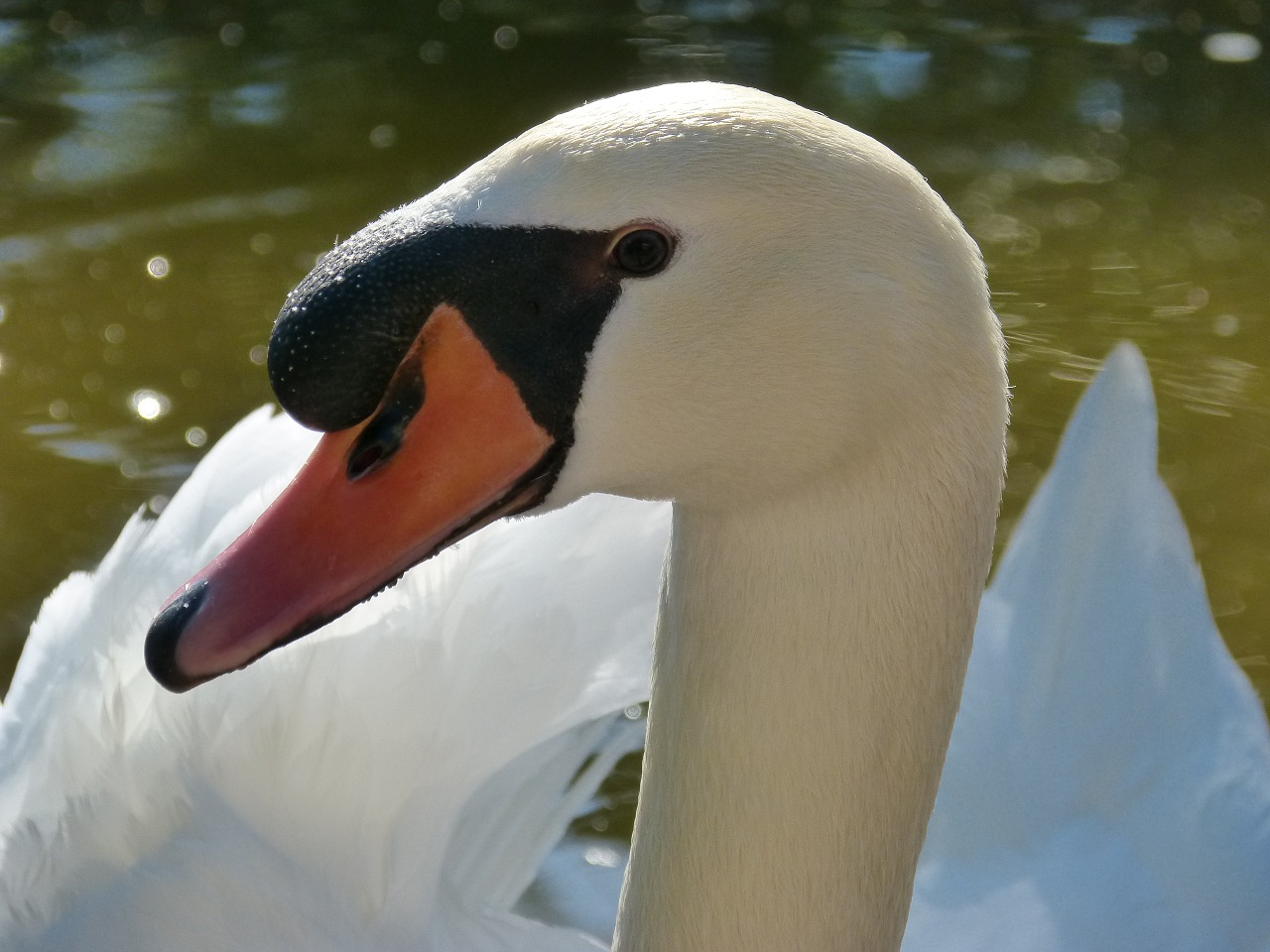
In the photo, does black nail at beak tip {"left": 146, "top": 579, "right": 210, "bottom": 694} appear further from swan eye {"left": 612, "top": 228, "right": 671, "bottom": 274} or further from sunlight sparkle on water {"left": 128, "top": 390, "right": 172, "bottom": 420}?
sunlight sparkle on water {"left": 128, "top": 390, "right": 172, "bottom": 420}

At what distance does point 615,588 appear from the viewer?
2039 mm

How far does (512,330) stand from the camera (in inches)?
44.4

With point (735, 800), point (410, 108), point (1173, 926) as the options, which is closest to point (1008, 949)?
point (1173, 926)

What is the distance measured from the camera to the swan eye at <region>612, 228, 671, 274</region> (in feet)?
3.59

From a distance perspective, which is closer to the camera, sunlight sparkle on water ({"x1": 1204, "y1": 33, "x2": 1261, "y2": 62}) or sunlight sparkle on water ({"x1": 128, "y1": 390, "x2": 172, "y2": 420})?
sunlight sparkle on water ({"x1": 128, "y1": 390, "x2": 172, "y2": 420})

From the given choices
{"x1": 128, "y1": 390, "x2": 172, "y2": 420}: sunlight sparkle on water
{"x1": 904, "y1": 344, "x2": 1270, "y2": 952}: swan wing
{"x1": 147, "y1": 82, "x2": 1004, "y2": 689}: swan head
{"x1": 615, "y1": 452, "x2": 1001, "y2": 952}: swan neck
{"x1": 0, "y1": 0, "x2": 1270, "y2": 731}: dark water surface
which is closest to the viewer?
{"x1": 147, "y1": 82, "x2": 1004, "y2": 689}: swan head

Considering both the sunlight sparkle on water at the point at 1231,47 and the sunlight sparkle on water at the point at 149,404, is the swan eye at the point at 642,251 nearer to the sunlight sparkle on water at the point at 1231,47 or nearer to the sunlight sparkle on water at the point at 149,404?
the sunlight sparkle on water at the point at 149,404

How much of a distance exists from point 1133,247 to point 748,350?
326cm

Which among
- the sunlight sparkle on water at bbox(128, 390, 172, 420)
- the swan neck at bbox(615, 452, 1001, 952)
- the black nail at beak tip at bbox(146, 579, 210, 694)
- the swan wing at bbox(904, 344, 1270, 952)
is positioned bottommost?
the sunlight sparkle on water at bbox(128, 390, 172, 420)

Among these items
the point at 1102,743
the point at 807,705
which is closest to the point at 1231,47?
the point at 1102,743

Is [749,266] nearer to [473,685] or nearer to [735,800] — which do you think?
[735,800]

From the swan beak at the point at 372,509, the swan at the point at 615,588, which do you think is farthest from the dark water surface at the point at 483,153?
the swan beak at the point at 372,509

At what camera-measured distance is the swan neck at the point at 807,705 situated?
122 centimetres

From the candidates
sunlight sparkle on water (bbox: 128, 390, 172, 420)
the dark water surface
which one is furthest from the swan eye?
sunlight sparkle on water (bbox: 128, 390, 172, 420)
